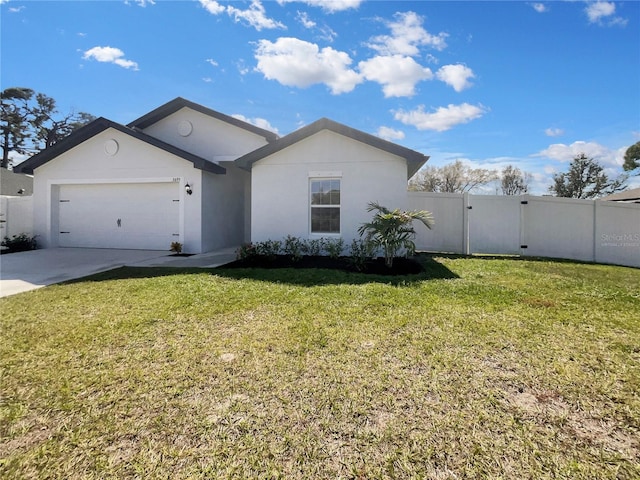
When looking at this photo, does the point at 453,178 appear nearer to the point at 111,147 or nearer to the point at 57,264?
the point at 111,147

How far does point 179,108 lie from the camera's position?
13.0 meters

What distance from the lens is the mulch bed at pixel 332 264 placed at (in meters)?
7.46

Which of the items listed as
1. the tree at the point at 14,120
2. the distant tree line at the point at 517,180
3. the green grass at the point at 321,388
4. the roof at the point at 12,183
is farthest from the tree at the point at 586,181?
the tree at the point at 14,120

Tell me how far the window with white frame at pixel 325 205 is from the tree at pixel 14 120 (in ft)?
120

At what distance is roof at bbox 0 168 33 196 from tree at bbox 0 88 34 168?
1408 centimetres

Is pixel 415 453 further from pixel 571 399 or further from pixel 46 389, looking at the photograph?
pixel 46 389

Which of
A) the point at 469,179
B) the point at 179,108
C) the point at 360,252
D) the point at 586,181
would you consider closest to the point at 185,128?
the point at 179,108

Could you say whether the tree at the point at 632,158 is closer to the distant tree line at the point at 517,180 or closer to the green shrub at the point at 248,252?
the distant tree line at the point at 517,180

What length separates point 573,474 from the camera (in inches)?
71.7

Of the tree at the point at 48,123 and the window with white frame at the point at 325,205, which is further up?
the tree at the point at 48,123

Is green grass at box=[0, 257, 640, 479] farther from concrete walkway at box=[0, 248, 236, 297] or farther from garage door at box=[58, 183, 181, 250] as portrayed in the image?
garage door at box=[58, 183, 181, 250]

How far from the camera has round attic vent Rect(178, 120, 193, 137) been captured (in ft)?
42.6

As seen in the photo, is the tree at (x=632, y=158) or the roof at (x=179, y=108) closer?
the roof at (x=179, y=108)

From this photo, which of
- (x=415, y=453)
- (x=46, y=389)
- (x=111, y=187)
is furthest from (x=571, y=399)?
(x=111, y=187)
